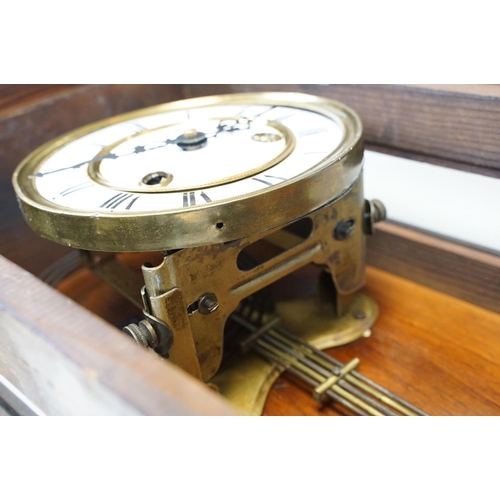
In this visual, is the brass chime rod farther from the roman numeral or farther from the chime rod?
the roman numeral

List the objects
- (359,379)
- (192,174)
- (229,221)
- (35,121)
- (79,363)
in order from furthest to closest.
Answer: (35,121) < (359,379) < (192,174) < (229,221) < (79,363)

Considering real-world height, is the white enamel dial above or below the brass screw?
above

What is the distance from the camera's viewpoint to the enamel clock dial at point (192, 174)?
757 mm

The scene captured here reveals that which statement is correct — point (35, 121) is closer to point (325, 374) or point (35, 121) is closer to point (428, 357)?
point (325, 374)

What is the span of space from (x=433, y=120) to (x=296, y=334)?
1.69 ft

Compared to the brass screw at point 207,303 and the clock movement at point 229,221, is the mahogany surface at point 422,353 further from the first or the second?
the brass screw at point 207,303

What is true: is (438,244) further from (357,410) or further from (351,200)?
(357,410)

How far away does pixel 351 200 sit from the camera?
100cm

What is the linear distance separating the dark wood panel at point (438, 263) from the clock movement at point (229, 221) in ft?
0.45

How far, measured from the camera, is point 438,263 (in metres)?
1.19

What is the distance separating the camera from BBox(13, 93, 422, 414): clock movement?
777mm

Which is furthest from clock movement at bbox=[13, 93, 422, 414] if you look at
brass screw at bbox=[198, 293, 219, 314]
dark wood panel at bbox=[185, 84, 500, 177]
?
dark wood panel at bbox=[185, 84, 500, 177]

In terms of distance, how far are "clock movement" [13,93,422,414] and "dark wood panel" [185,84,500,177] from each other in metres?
0.12

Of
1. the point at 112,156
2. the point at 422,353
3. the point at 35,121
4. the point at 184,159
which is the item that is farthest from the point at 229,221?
the point at 35,121
